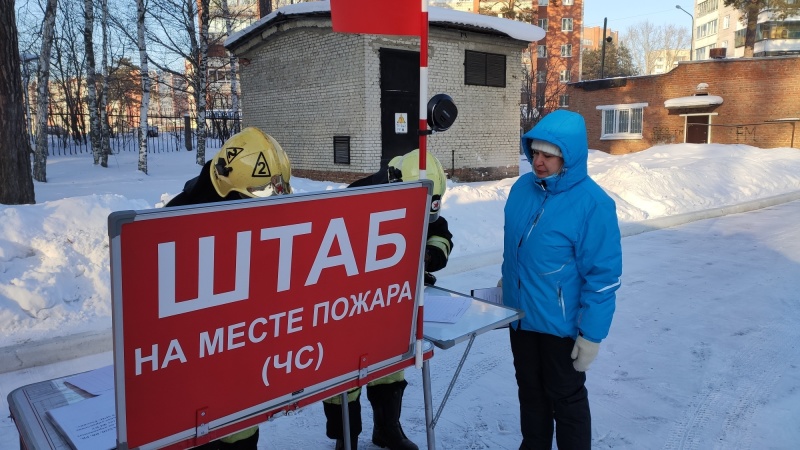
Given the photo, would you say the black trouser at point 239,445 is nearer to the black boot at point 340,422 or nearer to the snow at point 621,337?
the black boot at point 340,422

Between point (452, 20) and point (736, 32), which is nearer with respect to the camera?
point (452, 20)

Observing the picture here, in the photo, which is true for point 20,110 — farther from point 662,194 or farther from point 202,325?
point 662,194

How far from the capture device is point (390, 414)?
10.4 feet

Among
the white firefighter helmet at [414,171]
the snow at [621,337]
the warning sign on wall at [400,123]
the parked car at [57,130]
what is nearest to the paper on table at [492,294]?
the white firefighter helmet at [414,171]

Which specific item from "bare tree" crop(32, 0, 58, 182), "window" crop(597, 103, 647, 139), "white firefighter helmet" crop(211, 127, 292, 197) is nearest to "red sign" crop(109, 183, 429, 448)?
"white firefighter helmet" crop(211, 127, 292, 197)

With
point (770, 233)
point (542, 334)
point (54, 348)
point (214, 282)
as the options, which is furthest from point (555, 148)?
point (770, 233)

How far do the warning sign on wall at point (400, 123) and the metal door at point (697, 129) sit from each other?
1867 centimetres

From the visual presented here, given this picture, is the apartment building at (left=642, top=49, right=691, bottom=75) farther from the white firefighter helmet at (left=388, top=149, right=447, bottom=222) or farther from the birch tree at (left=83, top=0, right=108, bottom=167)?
the white firefighter helmet at (left=388, top=149, right=447, bottom=222)

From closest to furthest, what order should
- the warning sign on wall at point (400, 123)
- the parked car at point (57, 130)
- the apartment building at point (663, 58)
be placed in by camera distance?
the warning sign on wall at point (400, 123)
the parked car at point (57, 130)
the apartment building at point (663, 58)

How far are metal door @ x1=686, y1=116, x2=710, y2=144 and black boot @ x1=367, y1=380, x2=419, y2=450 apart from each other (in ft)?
93.4

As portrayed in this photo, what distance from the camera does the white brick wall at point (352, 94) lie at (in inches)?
565

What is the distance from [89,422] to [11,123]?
22.8ft

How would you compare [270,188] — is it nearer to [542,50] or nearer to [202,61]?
[202,61]

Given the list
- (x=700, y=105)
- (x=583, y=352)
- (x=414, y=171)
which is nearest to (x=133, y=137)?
(x=700, y=105)
